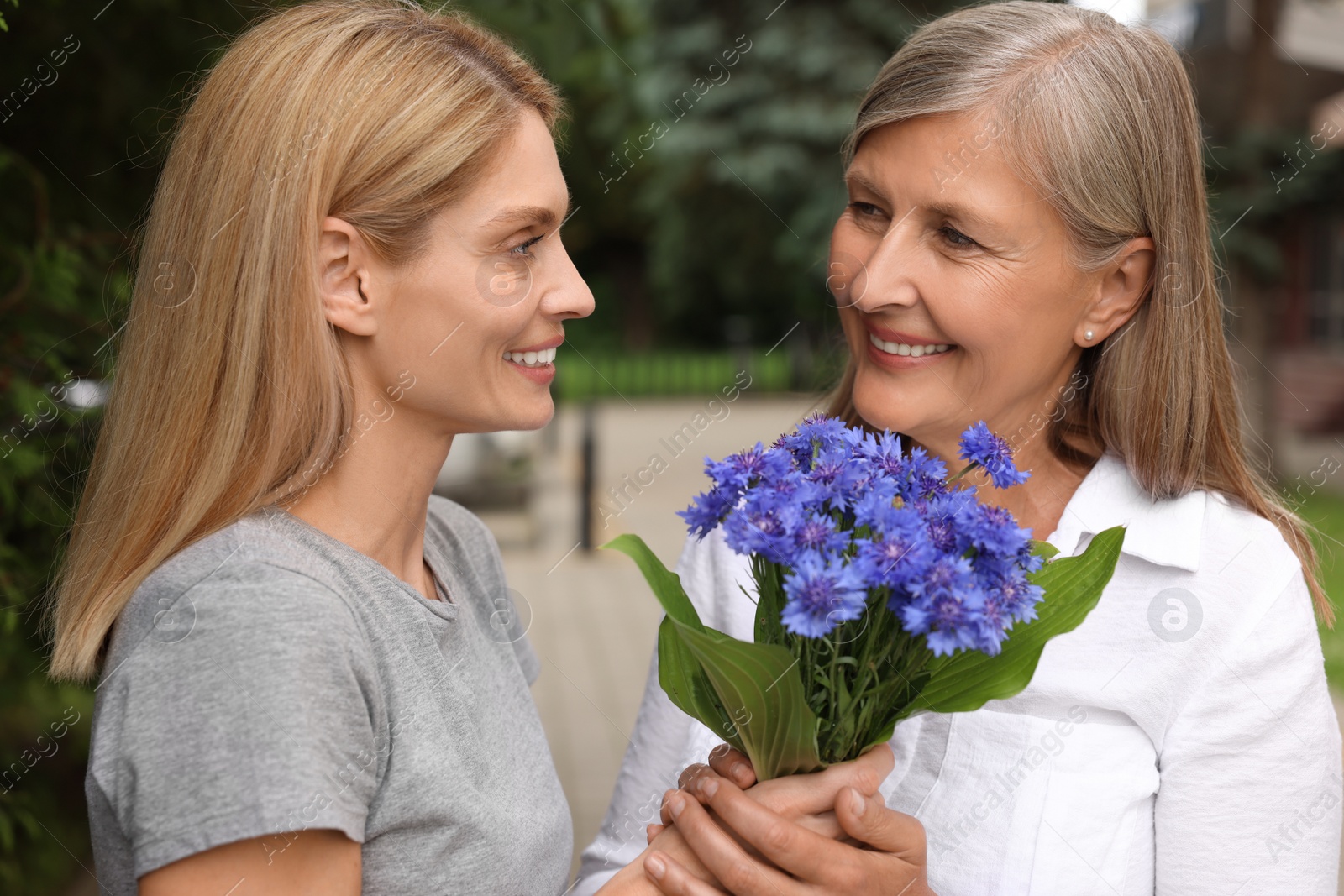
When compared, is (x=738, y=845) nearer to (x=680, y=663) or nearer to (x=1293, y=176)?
(x=680, y=663)

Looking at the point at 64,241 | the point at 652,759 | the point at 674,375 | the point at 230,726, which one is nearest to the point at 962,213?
the point at 652,759

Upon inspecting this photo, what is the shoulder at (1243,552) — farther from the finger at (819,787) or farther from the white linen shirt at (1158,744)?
the finger at (819,787)

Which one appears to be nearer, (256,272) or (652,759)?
(256,272)

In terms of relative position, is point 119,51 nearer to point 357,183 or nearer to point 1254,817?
point 357,183

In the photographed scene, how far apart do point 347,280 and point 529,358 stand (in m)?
0.32

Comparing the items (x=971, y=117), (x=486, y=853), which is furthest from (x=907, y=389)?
(x=486, y=853)

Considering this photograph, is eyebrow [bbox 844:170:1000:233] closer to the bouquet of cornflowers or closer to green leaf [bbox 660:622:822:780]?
the bouquet of cornflowers

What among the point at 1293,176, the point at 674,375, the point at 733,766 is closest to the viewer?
the point at 733,766

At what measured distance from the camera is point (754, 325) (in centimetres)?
2764

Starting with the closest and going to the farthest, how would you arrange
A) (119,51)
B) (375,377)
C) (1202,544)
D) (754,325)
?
(375,377) < (1202,544) < (119,51) < (754,325)

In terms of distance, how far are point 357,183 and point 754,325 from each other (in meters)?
26.3

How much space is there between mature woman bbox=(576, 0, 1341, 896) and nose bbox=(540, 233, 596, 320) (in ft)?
1.57

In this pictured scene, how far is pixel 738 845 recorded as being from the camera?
1.53 meters

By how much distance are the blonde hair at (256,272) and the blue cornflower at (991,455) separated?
843 millimetres
